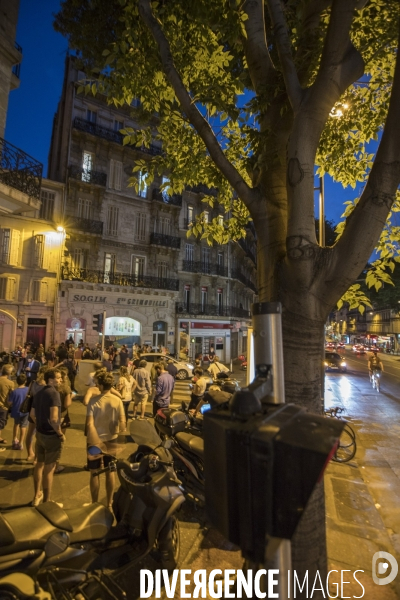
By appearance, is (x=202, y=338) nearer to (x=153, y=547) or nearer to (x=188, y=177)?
(x=188, y=177)

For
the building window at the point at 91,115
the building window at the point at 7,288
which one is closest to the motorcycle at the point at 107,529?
the building window at the point at 7,288

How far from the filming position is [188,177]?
594cm

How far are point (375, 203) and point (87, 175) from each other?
23324 millimetres

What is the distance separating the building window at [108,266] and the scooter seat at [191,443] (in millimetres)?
19122

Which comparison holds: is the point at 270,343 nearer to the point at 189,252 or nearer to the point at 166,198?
the point at 166,198

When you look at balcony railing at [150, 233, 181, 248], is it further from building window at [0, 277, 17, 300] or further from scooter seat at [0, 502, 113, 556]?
scooter seat at [0, 502, 113, 556]

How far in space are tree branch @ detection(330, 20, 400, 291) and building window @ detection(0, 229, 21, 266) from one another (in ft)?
66.4

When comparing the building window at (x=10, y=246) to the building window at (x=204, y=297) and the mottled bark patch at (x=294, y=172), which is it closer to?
the building window at (x=204, y=297)

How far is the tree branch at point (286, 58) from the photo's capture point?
299cm

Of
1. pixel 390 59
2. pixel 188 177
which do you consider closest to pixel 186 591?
pixel 188 177

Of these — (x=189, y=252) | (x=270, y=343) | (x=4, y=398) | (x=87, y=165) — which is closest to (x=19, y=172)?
(x=4, y=398)

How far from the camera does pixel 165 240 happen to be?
25.6 metres

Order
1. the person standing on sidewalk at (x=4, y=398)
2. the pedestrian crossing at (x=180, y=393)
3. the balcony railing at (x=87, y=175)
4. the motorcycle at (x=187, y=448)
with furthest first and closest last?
the balcony railing at (x=87, y=175), the pedestrian crossing at (x=180, y=393), the person standing on sidewalk at (x=4, y=398), the motorcycle at (x=187, y=448)

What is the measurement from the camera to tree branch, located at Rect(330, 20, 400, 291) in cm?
250
